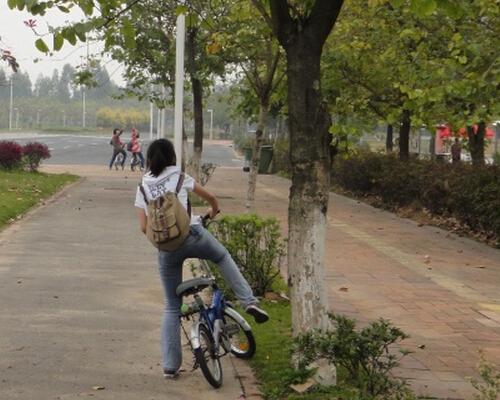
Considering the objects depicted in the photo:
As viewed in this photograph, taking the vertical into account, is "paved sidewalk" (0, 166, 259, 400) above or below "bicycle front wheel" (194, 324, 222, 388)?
below

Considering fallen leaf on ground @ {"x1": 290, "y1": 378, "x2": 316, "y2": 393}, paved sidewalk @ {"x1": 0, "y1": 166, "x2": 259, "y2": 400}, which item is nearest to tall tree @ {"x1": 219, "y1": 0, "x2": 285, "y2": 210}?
paved sidewalk @ {"x1": 0, "y1": 166, "x2": 259, "y2": 400}

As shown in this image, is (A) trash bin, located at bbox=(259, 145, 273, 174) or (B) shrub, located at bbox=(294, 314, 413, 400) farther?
(A) trash bin, located at bbox=(259, 145, 273, 174)

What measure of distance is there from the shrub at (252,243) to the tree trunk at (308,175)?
280cm

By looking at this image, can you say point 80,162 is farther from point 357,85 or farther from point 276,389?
point 276,389

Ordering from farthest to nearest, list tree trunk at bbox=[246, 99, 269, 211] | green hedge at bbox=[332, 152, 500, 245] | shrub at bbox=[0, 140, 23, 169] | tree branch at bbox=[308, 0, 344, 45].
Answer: shrub at bbox=[0, 140, 23, 169] → green hedge at bbox=[332, 152, 500, 245] → tree trunk at bbox=[246, 99, 269, 211] → tree branch at bbox=[308, 0, 344, 45]

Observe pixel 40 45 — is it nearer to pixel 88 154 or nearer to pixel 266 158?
pixel 266 158

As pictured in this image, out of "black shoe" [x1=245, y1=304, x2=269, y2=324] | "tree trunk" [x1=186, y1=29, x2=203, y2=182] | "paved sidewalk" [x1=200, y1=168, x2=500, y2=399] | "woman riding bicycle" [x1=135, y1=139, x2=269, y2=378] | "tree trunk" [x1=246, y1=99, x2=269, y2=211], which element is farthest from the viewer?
"tree trunk" [x1=186, y1=29, x2=203, y2=182]

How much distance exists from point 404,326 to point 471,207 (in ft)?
24.1

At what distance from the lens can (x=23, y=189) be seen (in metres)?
19.8

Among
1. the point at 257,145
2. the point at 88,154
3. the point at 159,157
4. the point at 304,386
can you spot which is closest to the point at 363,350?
the point at 304,386

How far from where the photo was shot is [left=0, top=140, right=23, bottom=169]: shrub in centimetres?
2488

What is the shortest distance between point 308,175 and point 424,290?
4648 mm

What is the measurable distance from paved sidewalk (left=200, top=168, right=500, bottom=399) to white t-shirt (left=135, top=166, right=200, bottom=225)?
1.97 metres

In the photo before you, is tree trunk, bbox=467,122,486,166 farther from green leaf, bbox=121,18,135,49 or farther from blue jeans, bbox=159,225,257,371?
blue jeans, bbox=159,225,257,371
